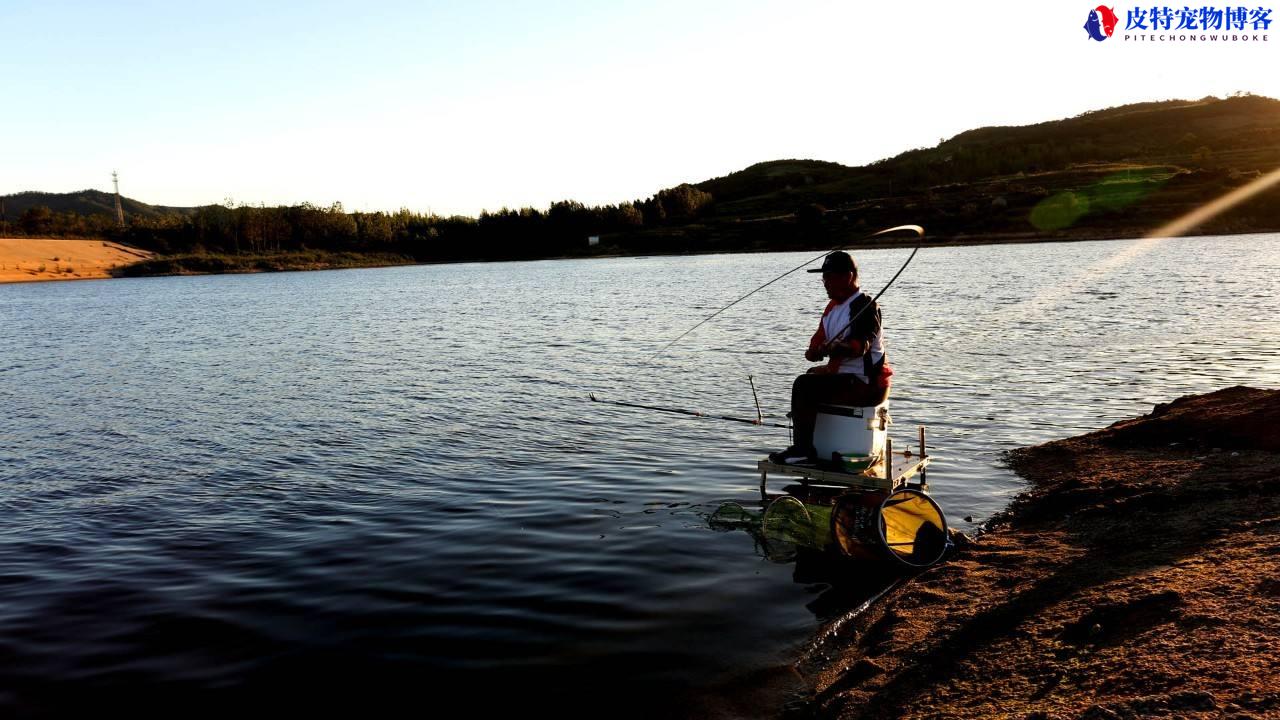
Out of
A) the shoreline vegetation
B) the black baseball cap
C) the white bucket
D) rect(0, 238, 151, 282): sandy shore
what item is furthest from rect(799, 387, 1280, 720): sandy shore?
rect(0, 238, 151, 282): sandy shore

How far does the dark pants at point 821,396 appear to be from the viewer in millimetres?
10008

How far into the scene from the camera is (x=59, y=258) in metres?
138

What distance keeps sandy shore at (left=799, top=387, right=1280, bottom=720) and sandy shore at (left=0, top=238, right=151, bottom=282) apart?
149 metres

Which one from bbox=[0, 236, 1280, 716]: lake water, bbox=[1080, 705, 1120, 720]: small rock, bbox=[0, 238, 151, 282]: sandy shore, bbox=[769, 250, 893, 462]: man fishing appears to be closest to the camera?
bbox=[1080, 705, 1120, 720]: small rock

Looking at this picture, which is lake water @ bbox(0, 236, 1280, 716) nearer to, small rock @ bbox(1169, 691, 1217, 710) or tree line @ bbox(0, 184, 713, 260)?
small rock @ bbox(1169, 691, 1217, 710)

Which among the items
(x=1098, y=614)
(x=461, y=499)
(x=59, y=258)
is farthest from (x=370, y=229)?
(x=1098, y=614)

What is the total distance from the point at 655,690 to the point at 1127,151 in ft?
667

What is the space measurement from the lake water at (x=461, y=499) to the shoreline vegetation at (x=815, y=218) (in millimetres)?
93762

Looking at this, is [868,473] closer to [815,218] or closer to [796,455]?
[796,455]

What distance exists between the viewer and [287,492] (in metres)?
13.7

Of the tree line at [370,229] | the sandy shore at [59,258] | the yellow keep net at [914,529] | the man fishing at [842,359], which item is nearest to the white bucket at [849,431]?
the man fishing at [842,359]

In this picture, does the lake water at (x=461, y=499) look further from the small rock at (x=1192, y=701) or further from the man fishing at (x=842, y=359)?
the small rock at (x=1192, y=701)

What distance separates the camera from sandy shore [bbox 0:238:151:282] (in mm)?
129625

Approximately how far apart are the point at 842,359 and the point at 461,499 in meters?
6.02
